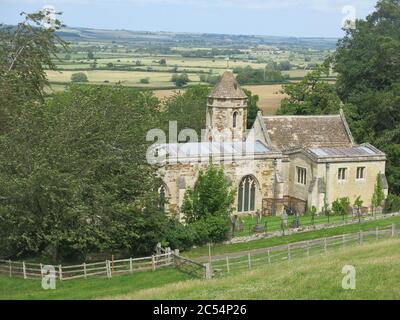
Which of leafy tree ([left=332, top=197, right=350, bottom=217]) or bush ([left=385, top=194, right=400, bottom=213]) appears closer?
leafy tree ([left=332, top=197, right=350, bottom=217])

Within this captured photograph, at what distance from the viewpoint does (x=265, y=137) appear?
168 ft

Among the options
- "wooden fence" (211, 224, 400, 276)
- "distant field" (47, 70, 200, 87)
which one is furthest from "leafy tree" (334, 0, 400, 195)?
"distant field" (47, 70, 200, 87)

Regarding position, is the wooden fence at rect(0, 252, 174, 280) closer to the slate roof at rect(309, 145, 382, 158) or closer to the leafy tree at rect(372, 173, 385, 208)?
the slate roof at rect(309, 145, 382, 158)

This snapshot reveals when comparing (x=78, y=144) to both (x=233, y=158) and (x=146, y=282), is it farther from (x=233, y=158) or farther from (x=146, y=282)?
(x=233, y=158)

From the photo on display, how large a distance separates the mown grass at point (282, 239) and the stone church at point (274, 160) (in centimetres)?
486

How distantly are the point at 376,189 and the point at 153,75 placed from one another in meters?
106

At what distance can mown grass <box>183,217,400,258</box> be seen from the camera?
39938 mm

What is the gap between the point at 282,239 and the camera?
4181 cm

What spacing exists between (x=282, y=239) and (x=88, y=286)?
1394 cm

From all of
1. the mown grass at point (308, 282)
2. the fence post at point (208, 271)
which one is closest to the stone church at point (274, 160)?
the fence post at point (208, 271)

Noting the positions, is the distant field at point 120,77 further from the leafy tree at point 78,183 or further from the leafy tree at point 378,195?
the leafy tree at point 78,183

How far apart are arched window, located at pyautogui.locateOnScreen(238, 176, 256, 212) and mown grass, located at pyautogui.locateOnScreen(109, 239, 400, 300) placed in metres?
17.7

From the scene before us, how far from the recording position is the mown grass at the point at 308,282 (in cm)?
2239
